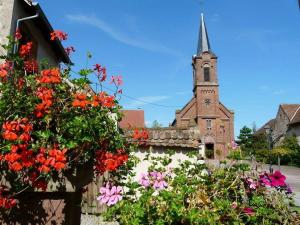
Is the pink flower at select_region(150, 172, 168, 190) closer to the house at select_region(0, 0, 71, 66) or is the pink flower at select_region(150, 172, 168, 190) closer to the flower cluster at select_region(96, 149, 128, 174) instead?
the flower cluster at select_region(96, 149, 128, 174)

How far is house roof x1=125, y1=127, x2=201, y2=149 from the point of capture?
8602 millimetres

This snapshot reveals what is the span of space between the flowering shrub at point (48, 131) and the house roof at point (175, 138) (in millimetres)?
5198

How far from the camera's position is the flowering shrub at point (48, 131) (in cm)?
244

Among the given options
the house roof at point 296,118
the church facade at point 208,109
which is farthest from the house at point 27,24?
the church facade at point 208,109

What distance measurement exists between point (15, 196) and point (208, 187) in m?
1.65

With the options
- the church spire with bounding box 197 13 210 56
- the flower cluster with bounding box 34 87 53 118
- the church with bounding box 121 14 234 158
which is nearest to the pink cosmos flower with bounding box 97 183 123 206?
the flower cluster with bounding box 34 87 53 118

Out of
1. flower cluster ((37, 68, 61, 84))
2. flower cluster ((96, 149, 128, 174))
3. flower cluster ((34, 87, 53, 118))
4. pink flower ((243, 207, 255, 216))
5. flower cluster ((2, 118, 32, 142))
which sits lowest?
pink flower ((243, 207, 255, 216))

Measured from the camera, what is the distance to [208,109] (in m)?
49.8

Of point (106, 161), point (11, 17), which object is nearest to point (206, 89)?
point (11, 17)

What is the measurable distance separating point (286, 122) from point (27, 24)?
144 feet

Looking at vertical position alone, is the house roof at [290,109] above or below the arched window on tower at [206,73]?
below

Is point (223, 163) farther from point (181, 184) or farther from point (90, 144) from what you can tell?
point (90, 144)

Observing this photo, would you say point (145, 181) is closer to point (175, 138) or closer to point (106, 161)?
point (106, 161)

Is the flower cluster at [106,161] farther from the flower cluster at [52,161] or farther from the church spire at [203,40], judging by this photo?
the church spire at [203,40]
